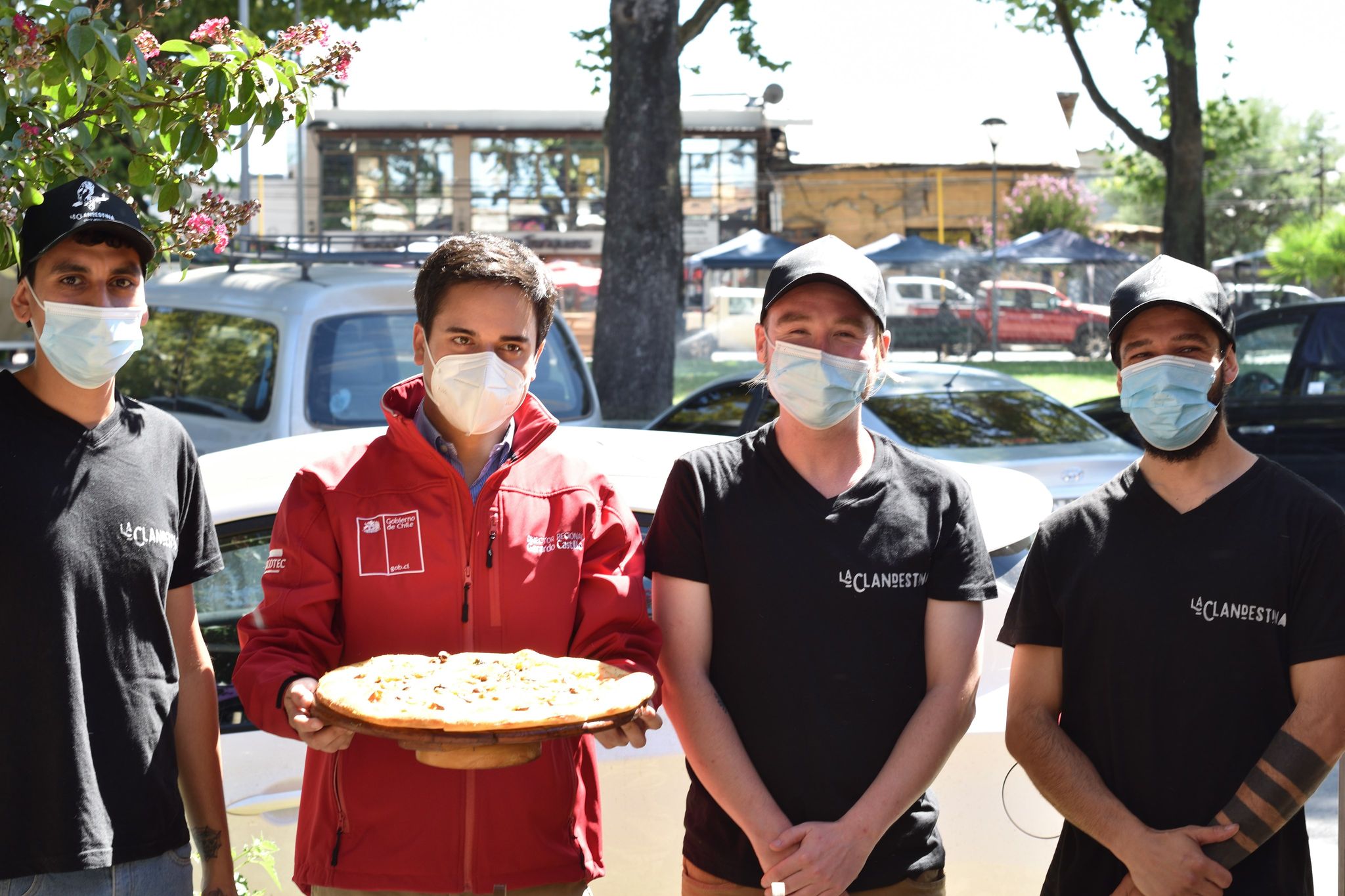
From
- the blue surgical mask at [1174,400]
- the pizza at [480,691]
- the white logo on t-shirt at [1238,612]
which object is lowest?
the pizza at [480,691]

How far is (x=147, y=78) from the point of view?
2787 millimetres

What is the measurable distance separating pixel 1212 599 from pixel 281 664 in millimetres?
1821

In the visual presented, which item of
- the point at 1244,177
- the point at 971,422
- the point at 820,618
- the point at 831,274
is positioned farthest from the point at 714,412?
the point at 1244,177

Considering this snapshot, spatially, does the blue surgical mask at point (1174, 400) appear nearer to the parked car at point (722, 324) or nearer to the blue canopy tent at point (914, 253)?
the parked car at point (722, 324)

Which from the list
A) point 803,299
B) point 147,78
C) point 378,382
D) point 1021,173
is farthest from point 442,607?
point 1021,173

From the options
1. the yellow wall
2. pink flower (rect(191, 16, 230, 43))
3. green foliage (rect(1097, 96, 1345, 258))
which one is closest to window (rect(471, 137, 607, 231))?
the yellow wall

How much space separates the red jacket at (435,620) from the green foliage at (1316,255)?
2750 centimetres

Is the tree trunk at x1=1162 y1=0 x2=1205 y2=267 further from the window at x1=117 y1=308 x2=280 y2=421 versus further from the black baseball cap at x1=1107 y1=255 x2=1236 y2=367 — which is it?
the black baseball cap at x1=1107 y1=255 x2=1236 y2=367

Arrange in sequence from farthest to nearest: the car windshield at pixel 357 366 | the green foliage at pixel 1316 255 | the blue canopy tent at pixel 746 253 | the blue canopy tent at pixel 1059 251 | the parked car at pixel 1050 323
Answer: the blue canopy tent at pixel 1059 251 → the parked car at pixel 1050 323 → the blue canopy tent at pixel 746 253 → the green foliage at pixel 1316 255 → the car windshield at pixel 357 366

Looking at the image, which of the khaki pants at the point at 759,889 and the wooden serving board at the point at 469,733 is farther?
the khaki pants at the point at 759,889

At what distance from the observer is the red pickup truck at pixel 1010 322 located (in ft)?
117

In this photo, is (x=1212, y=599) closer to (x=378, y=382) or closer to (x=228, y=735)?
(x=228, y=735)

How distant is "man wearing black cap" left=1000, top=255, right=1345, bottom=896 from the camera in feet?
8.91

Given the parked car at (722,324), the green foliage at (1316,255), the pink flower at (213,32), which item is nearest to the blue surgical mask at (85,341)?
the pink flower at (213,32)
